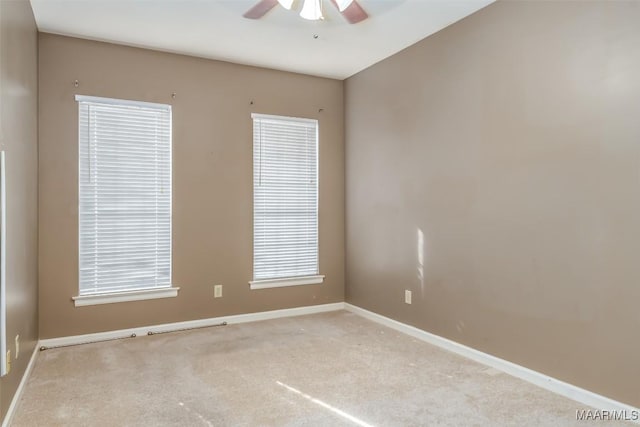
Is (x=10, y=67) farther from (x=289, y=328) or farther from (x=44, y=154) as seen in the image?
(x=289, y=328)

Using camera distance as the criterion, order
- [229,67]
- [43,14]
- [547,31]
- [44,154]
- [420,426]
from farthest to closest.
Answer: [229,67]
[44,154]
[43,14]
[547,31]
[420,426]

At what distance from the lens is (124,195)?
3.85 m

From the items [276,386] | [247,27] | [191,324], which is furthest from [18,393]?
[247,27]

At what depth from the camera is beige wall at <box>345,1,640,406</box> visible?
94.2 inches

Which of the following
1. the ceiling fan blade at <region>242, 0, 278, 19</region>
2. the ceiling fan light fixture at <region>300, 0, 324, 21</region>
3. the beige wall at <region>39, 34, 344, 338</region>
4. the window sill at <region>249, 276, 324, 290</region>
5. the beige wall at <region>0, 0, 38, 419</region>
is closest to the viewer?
the beige wall at <region>0, 0, 38, 419</region>

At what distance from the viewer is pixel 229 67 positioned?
14.2 feet

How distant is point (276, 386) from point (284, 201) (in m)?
2.20

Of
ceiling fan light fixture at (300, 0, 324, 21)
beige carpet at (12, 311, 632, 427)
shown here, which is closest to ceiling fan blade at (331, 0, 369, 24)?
ceiling fan light fixture at (300, 0, 324, 21)

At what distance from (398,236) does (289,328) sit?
1.37 m

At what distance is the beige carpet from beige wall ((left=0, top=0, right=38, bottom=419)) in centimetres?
33

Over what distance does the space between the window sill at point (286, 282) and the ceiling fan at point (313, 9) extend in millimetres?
2531

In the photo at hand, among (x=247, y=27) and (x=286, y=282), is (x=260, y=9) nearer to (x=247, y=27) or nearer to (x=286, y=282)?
(x=247, y=27)

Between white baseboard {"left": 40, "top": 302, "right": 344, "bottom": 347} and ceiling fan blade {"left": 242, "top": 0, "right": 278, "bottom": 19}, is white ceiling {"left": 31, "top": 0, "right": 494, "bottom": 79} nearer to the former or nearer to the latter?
ceiling fan blade {"left": 242, "top": 0, "right": 278, "bottom": 19}

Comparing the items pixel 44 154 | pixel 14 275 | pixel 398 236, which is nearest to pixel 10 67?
pixel 14 275
